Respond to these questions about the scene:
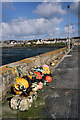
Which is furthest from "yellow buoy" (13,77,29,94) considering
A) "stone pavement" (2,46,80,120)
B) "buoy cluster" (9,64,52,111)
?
"stone pavement" (2,46,80,120)

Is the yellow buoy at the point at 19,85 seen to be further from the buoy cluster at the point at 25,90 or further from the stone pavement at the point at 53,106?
the stone pavement at the point at 53,106

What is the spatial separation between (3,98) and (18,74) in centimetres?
161

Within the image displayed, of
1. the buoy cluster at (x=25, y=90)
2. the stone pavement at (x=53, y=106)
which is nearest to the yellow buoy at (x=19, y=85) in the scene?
the buoy cluster at (x=25, y=90)

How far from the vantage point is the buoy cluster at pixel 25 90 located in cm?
403

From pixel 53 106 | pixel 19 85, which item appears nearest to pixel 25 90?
pixel 19 85

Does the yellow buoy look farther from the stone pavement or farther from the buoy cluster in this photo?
the stone pavement

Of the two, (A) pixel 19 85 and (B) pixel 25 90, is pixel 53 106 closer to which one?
(B) pixel 25 90

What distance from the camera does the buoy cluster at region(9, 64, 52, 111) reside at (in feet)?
13.2

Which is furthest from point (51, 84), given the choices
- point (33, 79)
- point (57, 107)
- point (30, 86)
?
point (57, 107)

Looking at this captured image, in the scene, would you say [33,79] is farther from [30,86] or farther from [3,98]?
[3,98]

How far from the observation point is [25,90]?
473 centimetres

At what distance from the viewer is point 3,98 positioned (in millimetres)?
4742

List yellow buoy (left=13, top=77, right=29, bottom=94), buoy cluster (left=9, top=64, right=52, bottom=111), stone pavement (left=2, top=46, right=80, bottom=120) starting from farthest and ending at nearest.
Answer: yellow buoy (left=13, top=77, right=29, bottom=94) → buoy cluster (left=9, top=64, right=52, bottom=111) → stone pavement (left=2, top=46, right=80, bottom=120)

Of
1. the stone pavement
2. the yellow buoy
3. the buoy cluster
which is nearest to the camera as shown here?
the stone pavement
